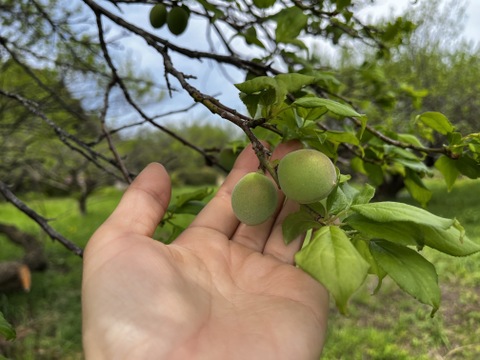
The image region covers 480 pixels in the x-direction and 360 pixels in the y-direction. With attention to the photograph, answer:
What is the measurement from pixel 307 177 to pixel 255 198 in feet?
0.53

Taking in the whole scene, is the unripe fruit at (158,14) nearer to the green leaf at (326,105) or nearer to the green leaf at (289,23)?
the green leaf at (289,23)

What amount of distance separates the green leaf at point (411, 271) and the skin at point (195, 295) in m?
0.26

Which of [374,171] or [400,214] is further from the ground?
[400,214]

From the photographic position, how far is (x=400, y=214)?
0.79 meters

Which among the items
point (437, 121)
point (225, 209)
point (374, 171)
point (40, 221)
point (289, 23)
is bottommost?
point (40, 221)

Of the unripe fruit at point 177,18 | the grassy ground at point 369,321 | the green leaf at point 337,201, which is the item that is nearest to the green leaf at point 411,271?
the green leaf at point 337,201

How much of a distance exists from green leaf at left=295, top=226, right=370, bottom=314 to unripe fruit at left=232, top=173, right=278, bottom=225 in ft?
0.95

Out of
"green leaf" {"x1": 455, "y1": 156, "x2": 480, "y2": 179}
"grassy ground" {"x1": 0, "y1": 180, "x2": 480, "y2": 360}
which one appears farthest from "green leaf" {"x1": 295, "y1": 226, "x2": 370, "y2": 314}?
"grassy ground" {"x1": 0, "y1": 180, "x2": 480, "y2": 360}

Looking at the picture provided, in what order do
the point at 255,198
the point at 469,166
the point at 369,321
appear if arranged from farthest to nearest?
the point at 369,321
the point at 469,166
the point at 255,198

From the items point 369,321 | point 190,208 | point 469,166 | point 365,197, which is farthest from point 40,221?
point 369,321

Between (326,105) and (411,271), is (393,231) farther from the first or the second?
(326,105)

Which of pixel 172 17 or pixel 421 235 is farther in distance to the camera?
pixel 172 17

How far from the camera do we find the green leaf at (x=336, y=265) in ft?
2.31

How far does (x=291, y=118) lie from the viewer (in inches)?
45.3
